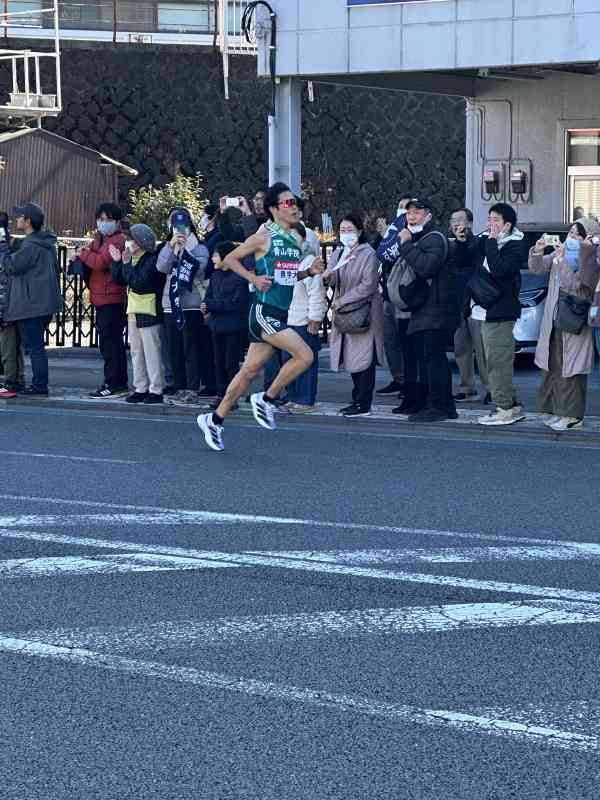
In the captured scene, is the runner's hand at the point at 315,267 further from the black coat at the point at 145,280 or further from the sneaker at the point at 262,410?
the black coat at the point at 145,280

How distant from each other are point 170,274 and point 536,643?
30.3ft

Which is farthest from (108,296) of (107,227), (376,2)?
(376,2)

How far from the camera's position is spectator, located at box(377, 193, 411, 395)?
14.0m

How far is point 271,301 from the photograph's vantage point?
12.2 meters

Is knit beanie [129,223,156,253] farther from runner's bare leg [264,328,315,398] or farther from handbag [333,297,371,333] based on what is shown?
runner's bare leg [264,328,315,398]

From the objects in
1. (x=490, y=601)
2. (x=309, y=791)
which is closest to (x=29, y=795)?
(x=309, y=791)

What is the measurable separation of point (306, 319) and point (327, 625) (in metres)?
7.73

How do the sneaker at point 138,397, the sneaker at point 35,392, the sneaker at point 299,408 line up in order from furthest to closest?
the sneaker at point 35,392, the sneaker at point 138,397, the sneaker at point 299,408

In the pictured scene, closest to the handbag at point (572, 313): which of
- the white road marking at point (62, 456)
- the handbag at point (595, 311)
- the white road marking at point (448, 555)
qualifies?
the handbag at point (595, 311)

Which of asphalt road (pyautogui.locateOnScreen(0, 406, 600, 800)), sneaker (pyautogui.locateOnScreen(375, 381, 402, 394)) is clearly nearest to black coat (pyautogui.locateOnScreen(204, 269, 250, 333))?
sneaker (pyautogui.locateOnScreen(375, 381, 402, 394))

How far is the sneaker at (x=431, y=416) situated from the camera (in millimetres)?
13781

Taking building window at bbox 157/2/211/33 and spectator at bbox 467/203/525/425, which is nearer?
spectator at bbox 467/203/525/425

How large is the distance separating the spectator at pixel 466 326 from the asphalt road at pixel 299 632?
132 inches

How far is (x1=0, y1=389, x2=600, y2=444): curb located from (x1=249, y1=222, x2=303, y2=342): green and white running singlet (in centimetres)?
190
